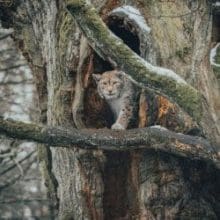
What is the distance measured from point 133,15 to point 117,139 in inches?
40.2

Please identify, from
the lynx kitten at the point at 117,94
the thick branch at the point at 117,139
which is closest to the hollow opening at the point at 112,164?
the lynx kitten at the point at 117,94

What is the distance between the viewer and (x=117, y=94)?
716cm

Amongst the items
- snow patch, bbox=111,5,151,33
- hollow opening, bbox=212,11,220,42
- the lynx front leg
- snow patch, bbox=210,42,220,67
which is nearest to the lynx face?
the lynx front leg

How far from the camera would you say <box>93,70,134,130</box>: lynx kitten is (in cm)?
646

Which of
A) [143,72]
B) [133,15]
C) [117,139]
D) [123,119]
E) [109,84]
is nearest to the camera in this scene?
[143,72]

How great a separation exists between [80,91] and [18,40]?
1.39m

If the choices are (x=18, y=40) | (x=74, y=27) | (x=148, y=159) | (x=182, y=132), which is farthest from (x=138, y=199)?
(x=18, y=40)

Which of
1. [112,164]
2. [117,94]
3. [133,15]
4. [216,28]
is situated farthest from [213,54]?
[112,164]

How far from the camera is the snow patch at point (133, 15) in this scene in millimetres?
6070

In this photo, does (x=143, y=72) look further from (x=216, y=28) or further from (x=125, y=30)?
(x=216, y=28)

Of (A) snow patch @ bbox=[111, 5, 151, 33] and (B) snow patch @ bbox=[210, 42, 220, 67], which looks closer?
(A) snow patch @ bbox=[111, 5, 151, 33]

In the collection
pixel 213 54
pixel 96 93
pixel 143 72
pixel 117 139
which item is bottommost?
pixel 117 139

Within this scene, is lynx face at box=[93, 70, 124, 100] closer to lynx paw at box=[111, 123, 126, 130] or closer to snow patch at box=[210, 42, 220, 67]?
lynx paw at box=[111, 123, 126, 130]

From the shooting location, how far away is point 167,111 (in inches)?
238
